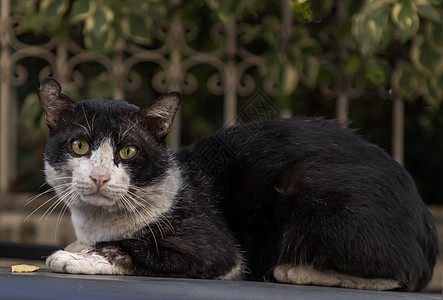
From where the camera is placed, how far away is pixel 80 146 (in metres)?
1.76

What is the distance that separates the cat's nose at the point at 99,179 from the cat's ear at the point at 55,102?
9.7 inches

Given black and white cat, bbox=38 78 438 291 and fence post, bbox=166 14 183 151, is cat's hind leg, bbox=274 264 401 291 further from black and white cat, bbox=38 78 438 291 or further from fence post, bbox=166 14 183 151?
fence post, bbox=166 14 183 151

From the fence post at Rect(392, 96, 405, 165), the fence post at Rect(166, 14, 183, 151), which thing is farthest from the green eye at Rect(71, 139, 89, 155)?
the fence post at Rect(392, 96, 405, 165)

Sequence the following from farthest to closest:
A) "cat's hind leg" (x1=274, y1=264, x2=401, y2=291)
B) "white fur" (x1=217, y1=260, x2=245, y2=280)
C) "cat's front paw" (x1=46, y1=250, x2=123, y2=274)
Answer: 1. "white fur" (x1=217, y1=260, x2=245, y2=280)
2. "cat's hind leg" (x1=274, y1=264, x2=401, y2=291)
3. "cat's front paw" (x1=46, y1=250, x2=123, y2=274)

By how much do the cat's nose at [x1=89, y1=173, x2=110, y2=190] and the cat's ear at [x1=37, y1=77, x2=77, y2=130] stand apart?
0.81ft

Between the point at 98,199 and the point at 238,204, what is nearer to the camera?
the point at 98,199

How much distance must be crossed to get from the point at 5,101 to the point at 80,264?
2499 mm

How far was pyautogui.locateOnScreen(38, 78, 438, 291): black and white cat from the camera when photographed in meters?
1.68

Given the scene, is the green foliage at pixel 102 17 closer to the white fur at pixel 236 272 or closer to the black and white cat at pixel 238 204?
the black and white cat at pixel 238 204

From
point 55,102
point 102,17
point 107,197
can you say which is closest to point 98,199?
point 107,197

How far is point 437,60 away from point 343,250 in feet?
6.25

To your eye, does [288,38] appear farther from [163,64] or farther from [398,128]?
[398,128]

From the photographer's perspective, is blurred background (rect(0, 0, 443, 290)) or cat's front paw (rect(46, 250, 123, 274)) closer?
cat's front paw (rect(46, 250, 123, 274))

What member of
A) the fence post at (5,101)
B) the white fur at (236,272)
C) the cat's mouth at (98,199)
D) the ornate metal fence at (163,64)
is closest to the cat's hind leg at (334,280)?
the white fur at (236,272)
